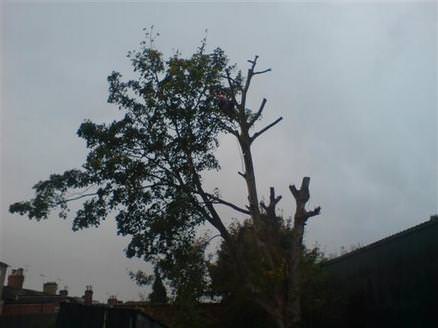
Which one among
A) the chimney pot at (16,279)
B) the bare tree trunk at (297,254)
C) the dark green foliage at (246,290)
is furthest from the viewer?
the chimney pot at (16,279)

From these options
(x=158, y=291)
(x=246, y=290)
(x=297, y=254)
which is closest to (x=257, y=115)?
(x=297, y=254)

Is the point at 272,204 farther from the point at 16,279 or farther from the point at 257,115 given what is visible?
the point at 16,279

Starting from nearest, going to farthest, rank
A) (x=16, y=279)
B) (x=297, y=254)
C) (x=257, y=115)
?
1. (x=297, y=254)
2. (x=257, y=115)
3. (x=16, y=279)

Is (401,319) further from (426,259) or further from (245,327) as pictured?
(245,327)

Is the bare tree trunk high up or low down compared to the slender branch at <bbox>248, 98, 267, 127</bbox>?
down

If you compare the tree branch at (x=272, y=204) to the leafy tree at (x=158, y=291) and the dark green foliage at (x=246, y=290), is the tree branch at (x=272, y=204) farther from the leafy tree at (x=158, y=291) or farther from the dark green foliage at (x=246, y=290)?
the leafy tree at (x=158, y=291)

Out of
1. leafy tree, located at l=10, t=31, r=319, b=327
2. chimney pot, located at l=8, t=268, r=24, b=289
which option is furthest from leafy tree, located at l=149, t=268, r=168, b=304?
chimney pot, located at l=8, t=268, r=24, b=289

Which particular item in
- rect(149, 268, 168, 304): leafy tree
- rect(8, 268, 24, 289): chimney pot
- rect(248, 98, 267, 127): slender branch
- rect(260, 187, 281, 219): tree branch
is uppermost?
rect(248, 98, 267, 127): slender branch

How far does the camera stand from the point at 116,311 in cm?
942

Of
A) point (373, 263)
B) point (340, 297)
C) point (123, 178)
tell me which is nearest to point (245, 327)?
point (340, 297)

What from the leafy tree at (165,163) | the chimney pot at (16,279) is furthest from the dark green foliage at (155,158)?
the chimney pot at (16,279)

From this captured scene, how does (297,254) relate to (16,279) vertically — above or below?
below

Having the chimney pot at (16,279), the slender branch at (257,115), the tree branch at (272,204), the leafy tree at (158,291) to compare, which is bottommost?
the leafy tree at (158,291)

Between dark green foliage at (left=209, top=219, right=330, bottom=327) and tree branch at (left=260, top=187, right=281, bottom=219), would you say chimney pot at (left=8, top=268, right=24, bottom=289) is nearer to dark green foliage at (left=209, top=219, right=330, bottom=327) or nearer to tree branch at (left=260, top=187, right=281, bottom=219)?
dark green foliage at (left=209, top=219, right=330, bottom=327)
